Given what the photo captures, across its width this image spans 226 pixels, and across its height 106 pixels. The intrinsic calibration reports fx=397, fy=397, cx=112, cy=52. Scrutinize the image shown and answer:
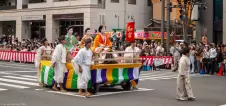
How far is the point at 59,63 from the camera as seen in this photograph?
44.2 ft

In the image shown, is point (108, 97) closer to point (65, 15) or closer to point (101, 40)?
point (101, 40)

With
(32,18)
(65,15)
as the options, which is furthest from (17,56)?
(32,18)

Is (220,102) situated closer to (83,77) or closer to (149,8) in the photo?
(83,77)

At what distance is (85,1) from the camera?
4188cm

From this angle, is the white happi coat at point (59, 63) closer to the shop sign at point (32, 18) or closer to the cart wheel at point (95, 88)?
the cart wheel at point (95, 88)

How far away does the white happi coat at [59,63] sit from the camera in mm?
13406

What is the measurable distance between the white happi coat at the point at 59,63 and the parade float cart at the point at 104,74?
0.23 m

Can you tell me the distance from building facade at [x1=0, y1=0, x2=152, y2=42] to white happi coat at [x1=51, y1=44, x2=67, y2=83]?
27.9 meters

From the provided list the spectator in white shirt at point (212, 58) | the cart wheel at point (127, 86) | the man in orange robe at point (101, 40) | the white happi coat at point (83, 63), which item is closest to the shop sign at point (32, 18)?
the spectator in white shirt at point (212, 58)

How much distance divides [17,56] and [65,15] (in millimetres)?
11905

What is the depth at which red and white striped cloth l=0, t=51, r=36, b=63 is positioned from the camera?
32.0m

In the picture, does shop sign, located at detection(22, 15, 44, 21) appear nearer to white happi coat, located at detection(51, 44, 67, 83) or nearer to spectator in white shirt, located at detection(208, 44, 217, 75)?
spectator in white shirt, located at detection(208, 44, 217, 75)

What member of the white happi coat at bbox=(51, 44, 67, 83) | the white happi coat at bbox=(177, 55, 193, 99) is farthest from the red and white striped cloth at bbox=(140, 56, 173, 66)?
the white happi coat at bbox=(177, 55, 193, 99)

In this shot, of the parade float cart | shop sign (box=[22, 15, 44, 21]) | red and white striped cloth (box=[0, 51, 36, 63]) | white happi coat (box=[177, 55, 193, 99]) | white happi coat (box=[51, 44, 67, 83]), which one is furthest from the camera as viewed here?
shop sign (box=[22, 15, 44, 21])
